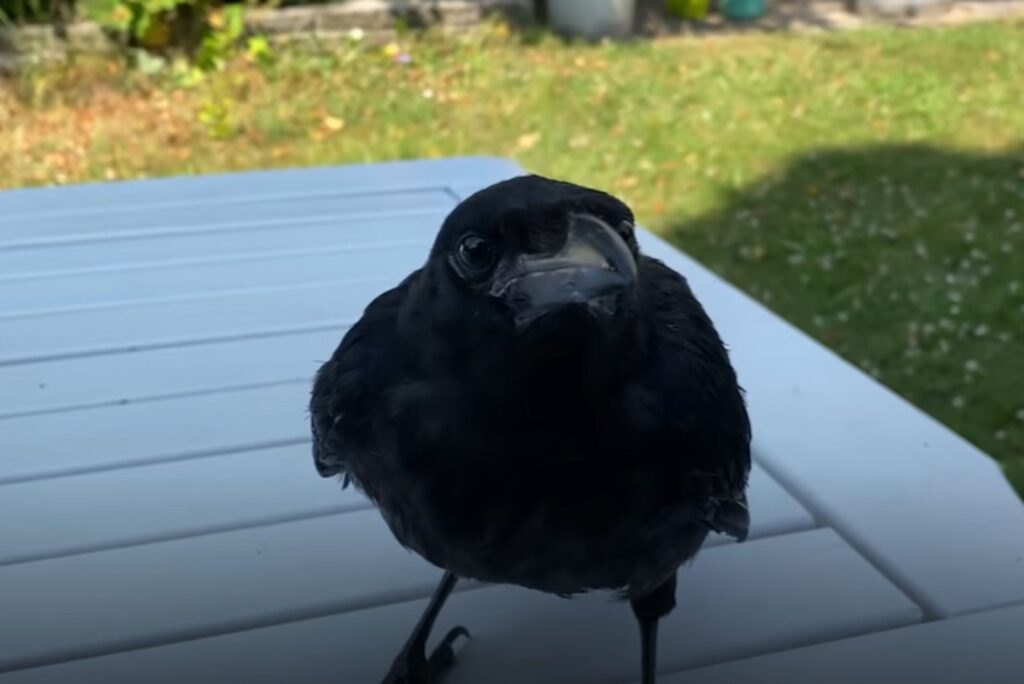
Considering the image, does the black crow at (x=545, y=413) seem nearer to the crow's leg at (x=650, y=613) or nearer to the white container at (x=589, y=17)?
the crow's leg at (x=650, y=613)

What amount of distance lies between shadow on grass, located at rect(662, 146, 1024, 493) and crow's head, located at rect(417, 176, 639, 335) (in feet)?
9.09

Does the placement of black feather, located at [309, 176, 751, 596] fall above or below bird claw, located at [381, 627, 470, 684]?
above

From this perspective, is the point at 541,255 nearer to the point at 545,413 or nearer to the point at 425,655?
the point at 545,413

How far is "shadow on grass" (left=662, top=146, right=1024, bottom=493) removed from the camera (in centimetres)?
429

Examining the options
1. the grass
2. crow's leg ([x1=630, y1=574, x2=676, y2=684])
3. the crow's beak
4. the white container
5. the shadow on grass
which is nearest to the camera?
the crow's beak

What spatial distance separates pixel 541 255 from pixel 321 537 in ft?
2.36

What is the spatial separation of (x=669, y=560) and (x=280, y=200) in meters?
2.11

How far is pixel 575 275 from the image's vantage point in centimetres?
122

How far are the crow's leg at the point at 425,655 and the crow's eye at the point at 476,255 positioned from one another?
48 centimetres

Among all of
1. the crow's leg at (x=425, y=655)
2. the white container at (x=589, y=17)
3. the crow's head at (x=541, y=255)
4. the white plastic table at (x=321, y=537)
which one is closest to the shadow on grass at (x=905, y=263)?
the white plastic table at (x=321, y=537)

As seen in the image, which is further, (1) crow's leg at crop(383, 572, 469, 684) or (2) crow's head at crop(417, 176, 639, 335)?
(1) crow's leg at crop(383, 572, 469, 684)

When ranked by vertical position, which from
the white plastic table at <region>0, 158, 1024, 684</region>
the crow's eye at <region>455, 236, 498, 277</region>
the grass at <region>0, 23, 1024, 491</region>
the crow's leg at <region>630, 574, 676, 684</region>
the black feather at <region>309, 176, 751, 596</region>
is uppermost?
the crow's eye at <region>455, 236, 498, 277</region>

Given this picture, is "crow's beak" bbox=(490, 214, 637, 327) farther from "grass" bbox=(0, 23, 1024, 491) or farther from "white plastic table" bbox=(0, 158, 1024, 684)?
"grass" bbox=(0, 23, 1024, 491)

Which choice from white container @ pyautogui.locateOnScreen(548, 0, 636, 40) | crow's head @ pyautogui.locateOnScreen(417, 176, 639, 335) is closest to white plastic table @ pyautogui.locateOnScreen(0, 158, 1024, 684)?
crow's head @ pyautogui.locateOnScreen(417, 176, 639, 335)
